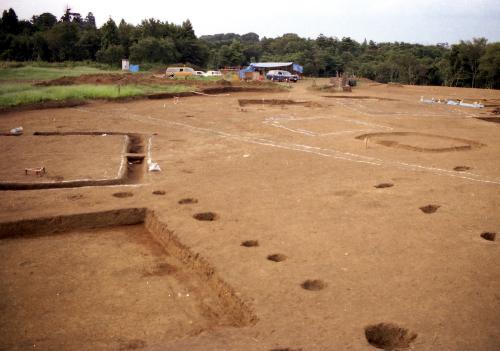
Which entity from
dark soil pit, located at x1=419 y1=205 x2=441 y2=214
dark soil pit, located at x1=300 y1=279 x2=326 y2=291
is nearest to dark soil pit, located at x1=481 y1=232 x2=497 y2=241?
dark soil pit, located at x1=419 y1=205 x2=441 y2=214

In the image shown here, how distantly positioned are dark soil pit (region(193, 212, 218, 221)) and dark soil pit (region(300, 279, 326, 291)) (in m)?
3.00

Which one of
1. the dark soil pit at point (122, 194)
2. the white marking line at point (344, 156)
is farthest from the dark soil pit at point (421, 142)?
the dark soil pit at point (122, 194)

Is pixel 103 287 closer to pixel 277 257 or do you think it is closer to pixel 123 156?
pixel 277 257

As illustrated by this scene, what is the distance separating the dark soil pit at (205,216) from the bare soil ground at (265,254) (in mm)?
50

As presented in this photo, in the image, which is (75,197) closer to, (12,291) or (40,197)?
(40,197)

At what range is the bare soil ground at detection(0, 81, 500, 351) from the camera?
5.05 metres

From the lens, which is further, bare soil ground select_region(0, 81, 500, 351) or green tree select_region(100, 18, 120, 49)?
green tree select_region(100, 18, 120, 49)

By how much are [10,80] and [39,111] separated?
1402cm

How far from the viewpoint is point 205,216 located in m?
8.61

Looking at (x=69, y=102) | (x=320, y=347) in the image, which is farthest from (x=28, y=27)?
(x=320, y=347)

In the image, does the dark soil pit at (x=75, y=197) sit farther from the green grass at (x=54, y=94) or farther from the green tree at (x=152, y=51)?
the green tree at (x=152, y=51)

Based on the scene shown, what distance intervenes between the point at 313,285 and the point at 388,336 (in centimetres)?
126

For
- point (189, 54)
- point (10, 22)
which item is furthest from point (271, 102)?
→ point (10, 22)

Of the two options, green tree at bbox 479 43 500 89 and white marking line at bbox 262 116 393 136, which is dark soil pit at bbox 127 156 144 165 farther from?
green tree at bbox 479 43 500 89
